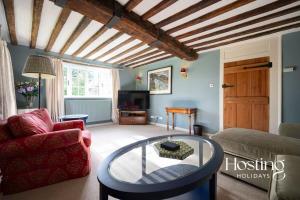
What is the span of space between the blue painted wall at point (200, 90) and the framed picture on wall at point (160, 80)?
15 cm

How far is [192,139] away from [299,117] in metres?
2.38

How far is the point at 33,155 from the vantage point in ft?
4.95

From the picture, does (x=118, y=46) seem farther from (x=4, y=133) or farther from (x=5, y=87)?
(x=4, y=133)

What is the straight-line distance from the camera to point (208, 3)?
6.46ft

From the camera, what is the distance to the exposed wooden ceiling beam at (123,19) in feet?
6.39

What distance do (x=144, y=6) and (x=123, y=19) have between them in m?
0.37

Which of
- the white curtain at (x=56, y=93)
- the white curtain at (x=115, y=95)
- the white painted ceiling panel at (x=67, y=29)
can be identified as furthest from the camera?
the white curtain at (x=115, y=95)

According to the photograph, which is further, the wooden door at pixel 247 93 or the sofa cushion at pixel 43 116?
the wooden door at pixel 247 93

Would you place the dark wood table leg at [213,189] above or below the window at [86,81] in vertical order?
below

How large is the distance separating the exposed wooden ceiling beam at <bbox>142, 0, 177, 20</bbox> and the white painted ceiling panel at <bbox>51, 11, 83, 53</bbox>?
1.10 m

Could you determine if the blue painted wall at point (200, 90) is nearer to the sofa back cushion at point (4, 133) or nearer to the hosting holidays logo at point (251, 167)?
the hosting holidays logo at point (251, 167)

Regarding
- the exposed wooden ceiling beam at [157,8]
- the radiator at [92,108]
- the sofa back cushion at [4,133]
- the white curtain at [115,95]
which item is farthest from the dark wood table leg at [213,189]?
the white curtain at [115,95]

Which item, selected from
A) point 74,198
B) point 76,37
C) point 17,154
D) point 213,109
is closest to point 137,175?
point 74,198

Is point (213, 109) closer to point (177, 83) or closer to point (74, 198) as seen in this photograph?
point (177, 83)
